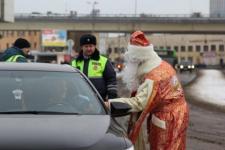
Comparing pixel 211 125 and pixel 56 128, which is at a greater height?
pixel 56 128

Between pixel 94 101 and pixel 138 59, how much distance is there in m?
0.64

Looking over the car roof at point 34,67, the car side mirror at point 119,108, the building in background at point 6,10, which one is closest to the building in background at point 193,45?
the building in background at point 6,10

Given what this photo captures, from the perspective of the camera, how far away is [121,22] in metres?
87.6

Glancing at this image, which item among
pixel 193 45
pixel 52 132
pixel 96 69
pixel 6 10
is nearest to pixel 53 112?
pixel 52 132

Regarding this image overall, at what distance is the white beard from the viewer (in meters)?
6.95

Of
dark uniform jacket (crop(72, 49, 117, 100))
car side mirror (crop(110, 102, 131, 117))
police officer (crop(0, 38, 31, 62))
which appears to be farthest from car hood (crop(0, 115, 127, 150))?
police officer (crop(0, 38, 31, 62))

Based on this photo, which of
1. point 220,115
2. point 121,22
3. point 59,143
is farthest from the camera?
point 121,22

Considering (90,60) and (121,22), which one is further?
(121,22)

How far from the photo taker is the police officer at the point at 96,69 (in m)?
9.01

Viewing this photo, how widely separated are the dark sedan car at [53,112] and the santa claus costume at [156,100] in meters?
0.29

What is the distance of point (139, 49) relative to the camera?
271 inches

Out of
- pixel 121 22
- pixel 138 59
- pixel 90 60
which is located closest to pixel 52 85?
pixel 138 59

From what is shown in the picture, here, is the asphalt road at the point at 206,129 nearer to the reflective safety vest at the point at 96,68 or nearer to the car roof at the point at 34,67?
the reflective safety vest at the point at 96,68

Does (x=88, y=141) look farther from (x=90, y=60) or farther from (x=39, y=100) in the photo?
(x=90, y=60)
